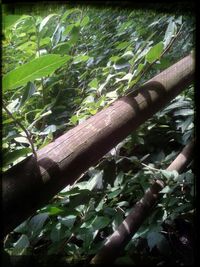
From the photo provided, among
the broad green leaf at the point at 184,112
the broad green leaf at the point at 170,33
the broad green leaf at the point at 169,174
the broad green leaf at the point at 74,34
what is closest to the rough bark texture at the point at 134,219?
the broad green leaf at the point at 169,174

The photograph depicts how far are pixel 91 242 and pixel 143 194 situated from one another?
18cm

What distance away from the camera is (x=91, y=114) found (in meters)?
0.66

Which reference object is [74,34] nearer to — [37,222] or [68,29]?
[68,29]

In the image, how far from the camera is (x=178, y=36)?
64 cm

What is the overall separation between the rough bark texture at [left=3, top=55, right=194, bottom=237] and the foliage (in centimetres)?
6

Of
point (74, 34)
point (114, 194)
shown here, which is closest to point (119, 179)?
point (114, 194)

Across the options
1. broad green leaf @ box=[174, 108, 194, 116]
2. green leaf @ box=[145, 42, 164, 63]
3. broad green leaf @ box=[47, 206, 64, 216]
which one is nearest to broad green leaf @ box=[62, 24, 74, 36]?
green leaf @ box=[145, 42, 164, 63]

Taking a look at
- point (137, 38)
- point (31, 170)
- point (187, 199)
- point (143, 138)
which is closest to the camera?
point (31, 170)

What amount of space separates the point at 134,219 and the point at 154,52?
1.20 ft

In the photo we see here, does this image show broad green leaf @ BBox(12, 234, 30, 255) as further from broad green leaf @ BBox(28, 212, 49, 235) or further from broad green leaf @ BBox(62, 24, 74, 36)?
broad green leaf @ BBox(62, 24, 74, 36)

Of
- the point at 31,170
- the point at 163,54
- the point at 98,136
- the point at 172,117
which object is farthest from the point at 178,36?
the point at 31,170

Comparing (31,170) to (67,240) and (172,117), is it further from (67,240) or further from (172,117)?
(172,117)

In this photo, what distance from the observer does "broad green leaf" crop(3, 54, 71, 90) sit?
39 cm

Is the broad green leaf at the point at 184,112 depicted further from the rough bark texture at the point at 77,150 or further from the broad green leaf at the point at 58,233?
the broad green leaf at the point at 58,233
